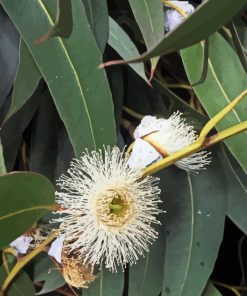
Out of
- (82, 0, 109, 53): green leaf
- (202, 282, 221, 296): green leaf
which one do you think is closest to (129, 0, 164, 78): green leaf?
(82, 0, 109, 53): green leaf

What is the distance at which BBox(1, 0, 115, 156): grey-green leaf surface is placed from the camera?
68 centimetres

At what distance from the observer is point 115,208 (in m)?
0.62

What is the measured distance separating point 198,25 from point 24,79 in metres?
0.28

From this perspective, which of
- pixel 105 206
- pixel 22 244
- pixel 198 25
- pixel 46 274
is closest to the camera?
pixel 198 25

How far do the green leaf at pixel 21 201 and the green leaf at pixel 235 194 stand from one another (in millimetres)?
332

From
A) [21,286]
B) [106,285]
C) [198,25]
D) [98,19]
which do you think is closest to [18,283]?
[21,286]

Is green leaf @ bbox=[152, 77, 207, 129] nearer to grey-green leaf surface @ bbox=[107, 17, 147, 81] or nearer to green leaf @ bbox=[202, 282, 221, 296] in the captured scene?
grey-green leaf surface @ bbox=[107, 17, 147, 81]

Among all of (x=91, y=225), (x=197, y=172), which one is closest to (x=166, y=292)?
(x=197, y=172)

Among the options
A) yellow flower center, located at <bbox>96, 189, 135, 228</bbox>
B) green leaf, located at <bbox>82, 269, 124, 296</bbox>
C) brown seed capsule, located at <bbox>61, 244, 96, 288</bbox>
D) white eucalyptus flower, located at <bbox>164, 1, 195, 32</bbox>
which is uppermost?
white eucalyptus flower, located at <bbox>164, 1, 195, 32</bbox>

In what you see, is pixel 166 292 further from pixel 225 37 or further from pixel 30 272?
pixel 225 37

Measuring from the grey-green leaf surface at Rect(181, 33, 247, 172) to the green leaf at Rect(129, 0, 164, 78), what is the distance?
0.27 ft

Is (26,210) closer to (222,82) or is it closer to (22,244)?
(22,244)

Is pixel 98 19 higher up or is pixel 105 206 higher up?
pixel 98 19

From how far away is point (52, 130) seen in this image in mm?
875
